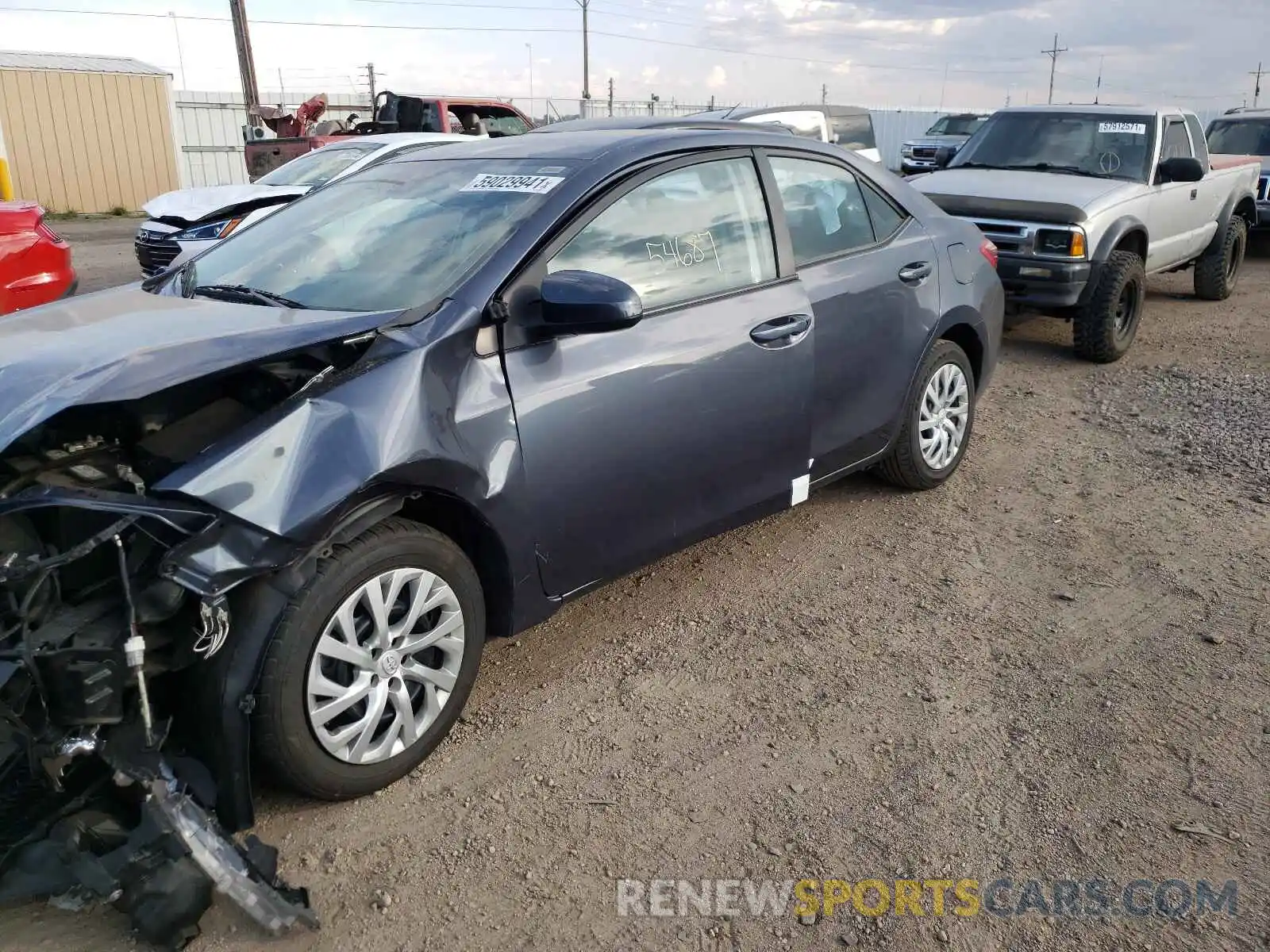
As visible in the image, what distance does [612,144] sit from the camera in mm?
3621

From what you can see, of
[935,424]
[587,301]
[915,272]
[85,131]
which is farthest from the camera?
[85,131]

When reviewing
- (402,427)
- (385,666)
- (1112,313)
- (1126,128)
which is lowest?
(1112,313)

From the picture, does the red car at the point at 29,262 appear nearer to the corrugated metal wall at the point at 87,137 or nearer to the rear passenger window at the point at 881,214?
the rear passenger window at the point at 881,214

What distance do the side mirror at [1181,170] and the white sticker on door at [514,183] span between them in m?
6.95

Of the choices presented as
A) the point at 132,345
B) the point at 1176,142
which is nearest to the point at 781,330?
the point at 132,345

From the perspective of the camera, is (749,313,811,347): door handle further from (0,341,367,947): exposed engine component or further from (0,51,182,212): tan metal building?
(0,51,182,212): tan metal building

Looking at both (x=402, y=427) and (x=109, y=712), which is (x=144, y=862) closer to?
(x=109, y=712)

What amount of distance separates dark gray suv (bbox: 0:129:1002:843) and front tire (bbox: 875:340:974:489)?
1.47ft

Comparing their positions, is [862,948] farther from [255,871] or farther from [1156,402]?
[1156,402]

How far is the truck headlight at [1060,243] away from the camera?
7.48m

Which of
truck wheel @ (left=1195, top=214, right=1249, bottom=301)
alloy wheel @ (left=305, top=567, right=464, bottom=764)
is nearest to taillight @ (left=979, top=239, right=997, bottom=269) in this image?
alloy wheel @ (left=305, top=567, right=464, bottom=764)

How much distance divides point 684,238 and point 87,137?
22953 millimetres

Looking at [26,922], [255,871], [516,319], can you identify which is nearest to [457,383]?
[516,319]

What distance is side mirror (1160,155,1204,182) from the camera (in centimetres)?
830
